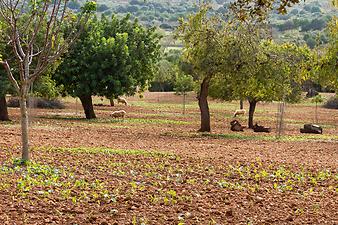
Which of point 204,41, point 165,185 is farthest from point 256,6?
point 204,41

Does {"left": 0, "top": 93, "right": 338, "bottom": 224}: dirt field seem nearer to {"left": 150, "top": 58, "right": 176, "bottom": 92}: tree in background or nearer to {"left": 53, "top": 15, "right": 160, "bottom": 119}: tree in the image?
{"left": 53, "top": 15, "right": 160, "bottom": 119}: tree

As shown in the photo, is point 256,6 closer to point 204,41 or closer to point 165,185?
point 165,185

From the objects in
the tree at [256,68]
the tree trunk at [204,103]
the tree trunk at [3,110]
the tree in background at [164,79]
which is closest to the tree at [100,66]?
the tree trunk at [3,110]

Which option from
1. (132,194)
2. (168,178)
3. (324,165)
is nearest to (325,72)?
(324,165)

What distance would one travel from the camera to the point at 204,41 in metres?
23.7

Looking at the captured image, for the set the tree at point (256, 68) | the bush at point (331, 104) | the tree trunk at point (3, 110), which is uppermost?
the tree at point (256, 68)

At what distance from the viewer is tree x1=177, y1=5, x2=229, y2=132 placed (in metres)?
23.4

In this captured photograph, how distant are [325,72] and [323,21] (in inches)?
5746

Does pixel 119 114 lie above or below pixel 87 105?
below

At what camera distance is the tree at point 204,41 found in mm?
23438

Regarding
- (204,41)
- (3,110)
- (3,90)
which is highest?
(204,41)

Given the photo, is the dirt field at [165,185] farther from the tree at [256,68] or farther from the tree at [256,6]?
the tree at [256,68]

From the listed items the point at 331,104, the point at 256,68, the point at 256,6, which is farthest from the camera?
the point at 331,104

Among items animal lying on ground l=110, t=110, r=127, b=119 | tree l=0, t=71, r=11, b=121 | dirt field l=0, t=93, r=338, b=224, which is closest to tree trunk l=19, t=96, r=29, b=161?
dirt field l=0, t=93, r=338, b=224
